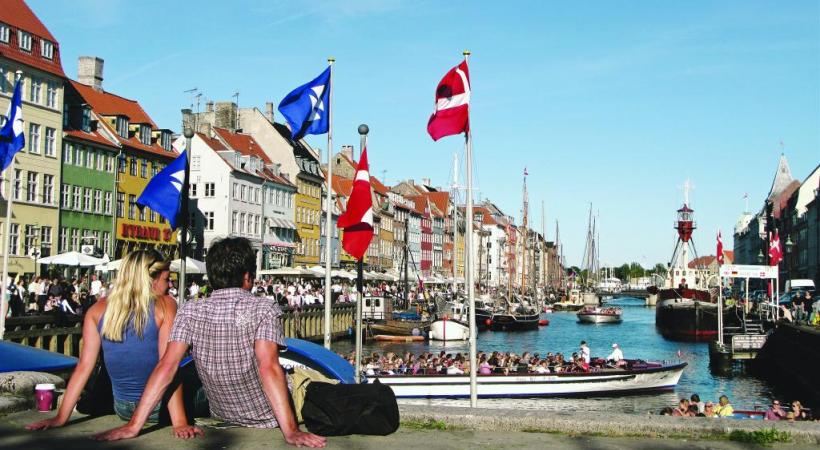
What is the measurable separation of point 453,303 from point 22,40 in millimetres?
34998

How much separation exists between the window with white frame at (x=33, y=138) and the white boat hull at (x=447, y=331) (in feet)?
83.5

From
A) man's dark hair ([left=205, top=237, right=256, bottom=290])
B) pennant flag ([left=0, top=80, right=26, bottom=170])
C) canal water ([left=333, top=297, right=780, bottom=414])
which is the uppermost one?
pennant flag ([left=0, top=80, right=26, bottom=170])

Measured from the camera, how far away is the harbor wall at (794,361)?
116 ft

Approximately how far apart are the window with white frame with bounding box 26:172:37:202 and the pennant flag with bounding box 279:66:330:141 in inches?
1422

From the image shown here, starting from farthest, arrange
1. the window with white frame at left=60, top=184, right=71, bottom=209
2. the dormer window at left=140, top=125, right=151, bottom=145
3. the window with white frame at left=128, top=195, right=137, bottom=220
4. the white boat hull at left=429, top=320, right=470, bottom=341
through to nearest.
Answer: the dormer window at left=140, top=125, right=151, bottom=145, the window with white frame at left=128, top=195, right=137, bottom=220, the white boat hull at left=429, top=320, right=470, bottom=341, the window with white frame at left=60, top=184, right=71, bottom=209

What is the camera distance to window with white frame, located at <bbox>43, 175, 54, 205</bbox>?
5422cm

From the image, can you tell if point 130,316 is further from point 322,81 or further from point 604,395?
point 604,395

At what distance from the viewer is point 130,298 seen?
26.6 ft

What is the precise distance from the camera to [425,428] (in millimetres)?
9094

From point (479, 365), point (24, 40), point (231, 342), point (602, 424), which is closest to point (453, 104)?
point (602, 424)

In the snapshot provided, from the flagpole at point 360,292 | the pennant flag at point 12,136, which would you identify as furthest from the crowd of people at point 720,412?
the pennant flag at point 12,136

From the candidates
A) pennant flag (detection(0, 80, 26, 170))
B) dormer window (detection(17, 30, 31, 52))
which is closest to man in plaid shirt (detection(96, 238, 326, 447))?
pennant flag (detection(0, 80, 26, 170))

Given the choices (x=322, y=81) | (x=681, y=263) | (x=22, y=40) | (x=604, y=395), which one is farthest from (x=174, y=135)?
(x=681, y=263)

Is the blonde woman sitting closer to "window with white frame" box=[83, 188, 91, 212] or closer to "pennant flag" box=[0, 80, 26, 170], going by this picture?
"pennant flag" box=[0, 80, 26, 170]
